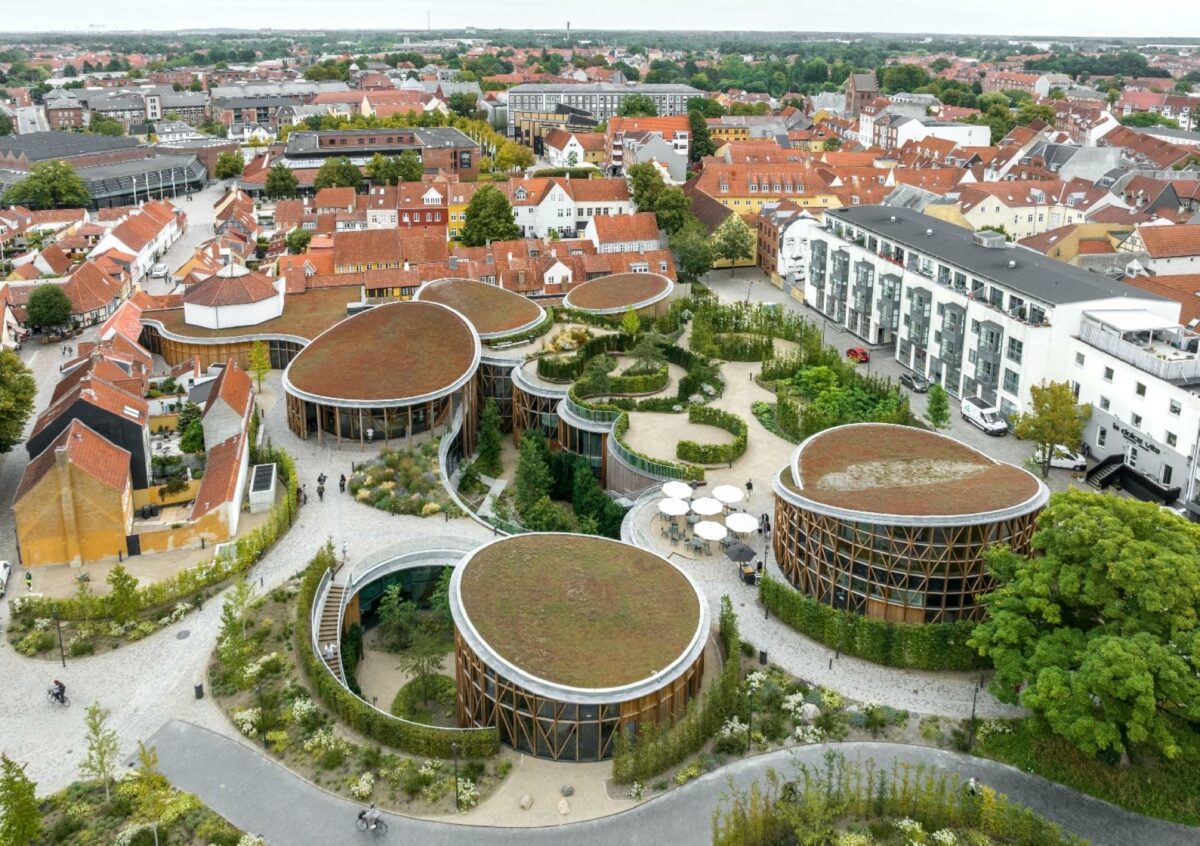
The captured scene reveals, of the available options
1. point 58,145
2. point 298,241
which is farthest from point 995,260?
point 58,145

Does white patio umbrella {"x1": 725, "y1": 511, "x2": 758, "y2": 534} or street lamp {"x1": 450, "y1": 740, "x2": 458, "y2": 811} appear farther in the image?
white patio umbrella {"x1": 725, "y1": 511, "x2": 758, "y2": 534}

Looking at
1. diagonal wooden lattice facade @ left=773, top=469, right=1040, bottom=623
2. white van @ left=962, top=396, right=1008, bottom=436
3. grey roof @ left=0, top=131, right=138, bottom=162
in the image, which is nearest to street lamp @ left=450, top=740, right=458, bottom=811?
diagonal wooden lattice facade @ left=773, top=469, right=1040, bottom=623

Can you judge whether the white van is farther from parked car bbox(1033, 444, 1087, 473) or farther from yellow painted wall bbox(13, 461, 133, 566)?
yellow painted wall bbox(13, 461, 133, 566)

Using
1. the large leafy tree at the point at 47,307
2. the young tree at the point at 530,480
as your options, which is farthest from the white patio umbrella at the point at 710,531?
the large leafy tree at the point at 47,307

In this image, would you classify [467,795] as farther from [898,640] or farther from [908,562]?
[908,562]

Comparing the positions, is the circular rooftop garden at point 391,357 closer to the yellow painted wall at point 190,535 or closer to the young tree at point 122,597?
the yellow painted wall at point 190,535

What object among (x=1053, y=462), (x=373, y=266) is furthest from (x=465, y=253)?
(x=1053, y=462)

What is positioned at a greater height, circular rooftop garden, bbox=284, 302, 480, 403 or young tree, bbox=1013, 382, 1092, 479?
circular rooftop garden, bbox=284, 302, 480, 403
